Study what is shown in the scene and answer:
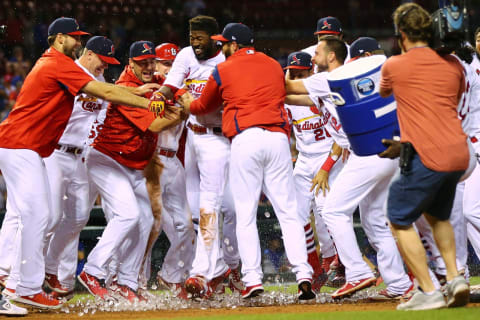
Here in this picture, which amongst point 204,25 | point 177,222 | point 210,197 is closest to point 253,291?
point 210,197

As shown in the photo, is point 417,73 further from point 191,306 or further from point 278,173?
point 191,306

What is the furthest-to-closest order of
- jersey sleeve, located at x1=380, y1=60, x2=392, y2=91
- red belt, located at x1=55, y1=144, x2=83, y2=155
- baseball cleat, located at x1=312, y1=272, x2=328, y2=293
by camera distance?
baseball cleat, located at x1=312, y1=272, x2=328, y2=293
red belt, located at x1=55, y1=144, x2=83, y2=155
jersey sleeve, located at x1=380, y1=60, x2=392, y2=91

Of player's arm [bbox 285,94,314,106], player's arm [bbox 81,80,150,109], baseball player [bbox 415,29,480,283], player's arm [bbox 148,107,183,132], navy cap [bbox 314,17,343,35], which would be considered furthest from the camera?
navy cap [bbox 314,17,343,35]

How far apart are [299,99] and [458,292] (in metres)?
2.39

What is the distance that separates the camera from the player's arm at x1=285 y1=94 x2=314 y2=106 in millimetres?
6777

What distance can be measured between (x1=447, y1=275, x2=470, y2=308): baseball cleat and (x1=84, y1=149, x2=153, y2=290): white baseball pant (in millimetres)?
3057

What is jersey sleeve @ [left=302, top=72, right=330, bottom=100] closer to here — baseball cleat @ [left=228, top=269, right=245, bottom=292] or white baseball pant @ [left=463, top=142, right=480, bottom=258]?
white baseball pant @ [left=463, top=142, right=480, bottom=258]

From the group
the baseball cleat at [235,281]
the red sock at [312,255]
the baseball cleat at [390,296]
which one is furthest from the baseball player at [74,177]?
the baseball cleat at [390,296]

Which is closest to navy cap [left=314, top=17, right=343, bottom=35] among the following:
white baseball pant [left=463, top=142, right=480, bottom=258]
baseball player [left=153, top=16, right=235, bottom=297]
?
baseball player [left=153, top=16, right=235, bottom=297]

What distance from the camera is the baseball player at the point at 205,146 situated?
675cm

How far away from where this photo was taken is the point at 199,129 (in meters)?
7.05

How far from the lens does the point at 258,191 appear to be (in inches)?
254

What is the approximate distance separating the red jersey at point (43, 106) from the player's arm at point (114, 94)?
0.07 meters

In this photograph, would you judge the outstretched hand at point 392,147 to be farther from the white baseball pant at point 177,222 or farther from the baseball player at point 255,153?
the white baseball pant at point 177,222
